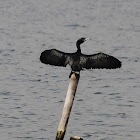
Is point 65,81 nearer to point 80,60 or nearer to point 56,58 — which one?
point 56,58

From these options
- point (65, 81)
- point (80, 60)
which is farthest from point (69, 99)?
point (65, 81)

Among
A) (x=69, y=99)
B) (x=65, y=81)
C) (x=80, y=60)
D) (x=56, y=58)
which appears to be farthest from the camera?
(x=65, y=81)

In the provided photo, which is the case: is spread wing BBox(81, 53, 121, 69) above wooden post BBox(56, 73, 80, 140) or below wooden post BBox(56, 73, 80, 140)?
above

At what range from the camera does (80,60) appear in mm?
15359

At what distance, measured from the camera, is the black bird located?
50.4ft

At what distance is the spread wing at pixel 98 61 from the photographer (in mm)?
15375

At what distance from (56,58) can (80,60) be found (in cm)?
76

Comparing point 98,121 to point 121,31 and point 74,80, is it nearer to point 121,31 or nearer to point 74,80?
point 74,80

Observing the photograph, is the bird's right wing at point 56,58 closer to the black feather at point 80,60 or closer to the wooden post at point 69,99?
the black feather at point 80,60

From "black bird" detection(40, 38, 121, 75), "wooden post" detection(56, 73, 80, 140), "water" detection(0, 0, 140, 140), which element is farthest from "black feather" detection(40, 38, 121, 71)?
"water" detection(0, 0, 140, 140)

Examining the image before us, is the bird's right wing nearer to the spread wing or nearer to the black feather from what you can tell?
the black feather

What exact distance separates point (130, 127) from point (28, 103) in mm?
5261

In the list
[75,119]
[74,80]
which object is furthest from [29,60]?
[74,80]

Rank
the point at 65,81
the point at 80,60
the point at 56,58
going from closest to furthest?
1. the point at 80,60
2. the point at 56,58
3. the point at 65,81
